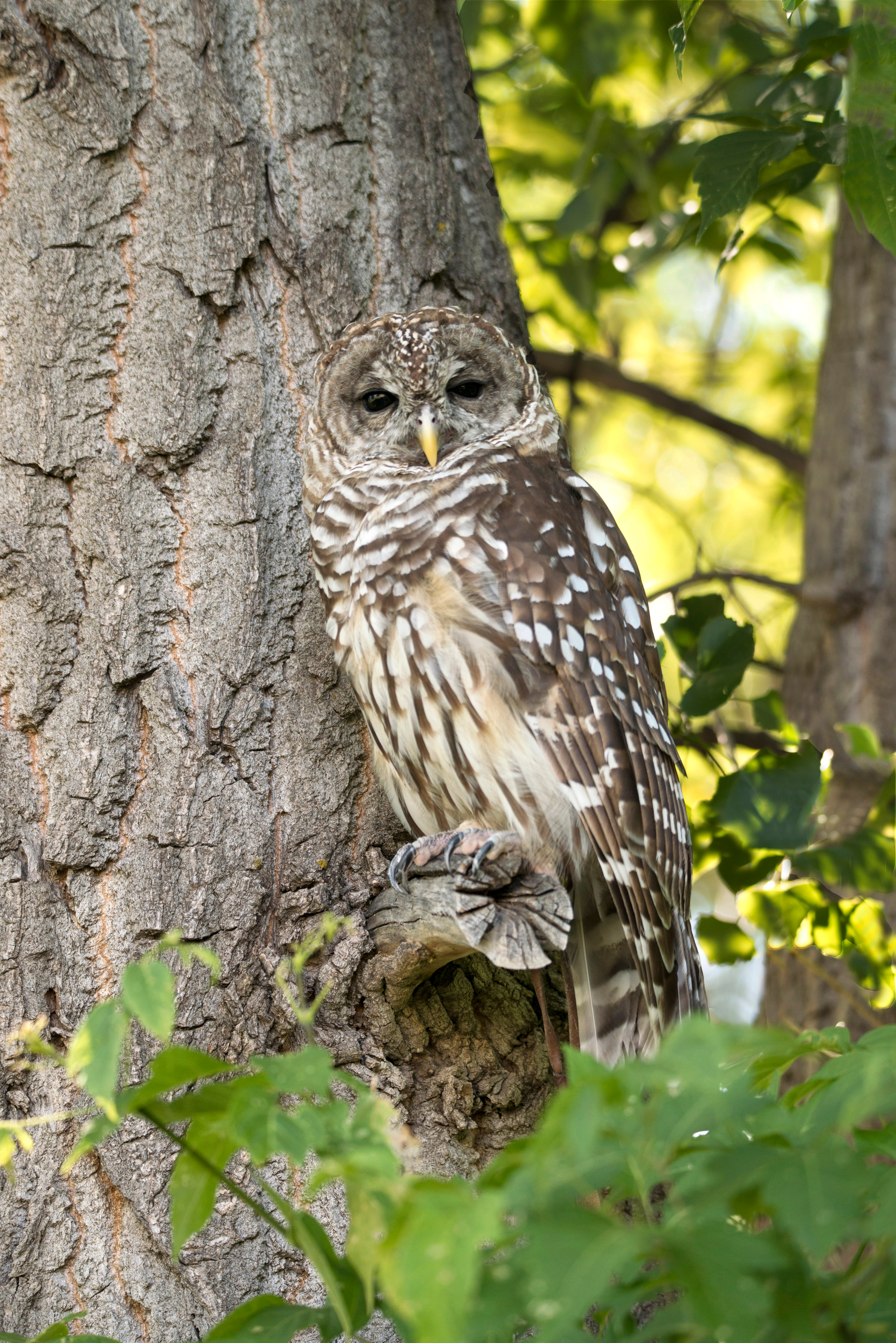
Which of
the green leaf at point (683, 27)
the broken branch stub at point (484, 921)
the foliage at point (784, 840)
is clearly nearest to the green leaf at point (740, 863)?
the foliage at point (784, 840)

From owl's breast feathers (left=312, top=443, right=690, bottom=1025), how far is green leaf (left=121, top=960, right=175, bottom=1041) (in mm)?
986

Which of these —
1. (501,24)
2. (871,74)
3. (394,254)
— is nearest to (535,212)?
(501,24)

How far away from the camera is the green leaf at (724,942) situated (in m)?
2.53

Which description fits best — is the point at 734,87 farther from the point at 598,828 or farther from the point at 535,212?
the point at 598,828

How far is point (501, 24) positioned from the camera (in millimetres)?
3428

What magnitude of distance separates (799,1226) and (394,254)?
1897mm

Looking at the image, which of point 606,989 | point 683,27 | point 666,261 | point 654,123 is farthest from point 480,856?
point 666,261

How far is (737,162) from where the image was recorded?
79.0 inches

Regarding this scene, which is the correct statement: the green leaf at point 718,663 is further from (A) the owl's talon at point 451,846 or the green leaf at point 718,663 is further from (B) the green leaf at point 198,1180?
(B) the green leaf at point 198,1180

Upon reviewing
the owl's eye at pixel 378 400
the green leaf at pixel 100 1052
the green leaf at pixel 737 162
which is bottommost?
the green leaf at pixel 100 1052

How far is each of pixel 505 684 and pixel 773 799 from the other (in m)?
0.70

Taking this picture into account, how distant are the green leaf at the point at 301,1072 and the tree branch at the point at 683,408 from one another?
3031 millimetres

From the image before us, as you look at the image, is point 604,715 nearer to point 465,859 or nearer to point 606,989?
point 465,859

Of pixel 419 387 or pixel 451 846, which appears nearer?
pixel 451 846
